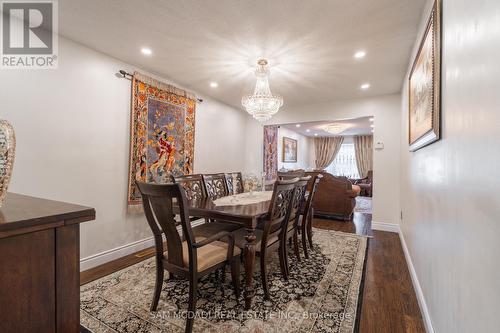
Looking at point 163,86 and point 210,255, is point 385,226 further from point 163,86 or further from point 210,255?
point 163,86

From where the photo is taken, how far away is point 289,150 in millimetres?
8055

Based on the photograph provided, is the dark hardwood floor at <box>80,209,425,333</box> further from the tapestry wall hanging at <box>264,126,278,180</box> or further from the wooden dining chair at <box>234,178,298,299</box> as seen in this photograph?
the tapestry wall hanging at <box>264,126,278,180</box>

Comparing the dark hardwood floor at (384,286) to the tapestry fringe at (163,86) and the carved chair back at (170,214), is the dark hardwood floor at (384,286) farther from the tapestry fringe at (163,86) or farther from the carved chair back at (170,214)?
the tapestry fringe at (163,86)

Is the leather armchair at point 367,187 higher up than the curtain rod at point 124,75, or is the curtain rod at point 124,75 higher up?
the curtain rod at point 124,75

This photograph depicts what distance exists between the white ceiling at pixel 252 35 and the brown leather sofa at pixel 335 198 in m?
2.03

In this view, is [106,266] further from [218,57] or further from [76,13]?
[218,57]

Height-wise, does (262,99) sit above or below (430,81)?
above

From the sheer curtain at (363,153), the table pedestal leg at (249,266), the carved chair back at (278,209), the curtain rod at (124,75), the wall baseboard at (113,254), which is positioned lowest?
the wall baseboard at (113,254)

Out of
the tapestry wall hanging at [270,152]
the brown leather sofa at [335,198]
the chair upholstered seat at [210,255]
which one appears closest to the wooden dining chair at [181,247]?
the chair upholstered seat at [210,255]

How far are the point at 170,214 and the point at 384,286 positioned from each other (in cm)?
204

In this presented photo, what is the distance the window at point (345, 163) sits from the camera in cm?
972

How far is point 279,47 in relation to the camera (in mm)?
2420

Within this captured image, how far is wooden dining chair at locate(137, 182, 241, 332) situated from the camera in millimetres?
1470
